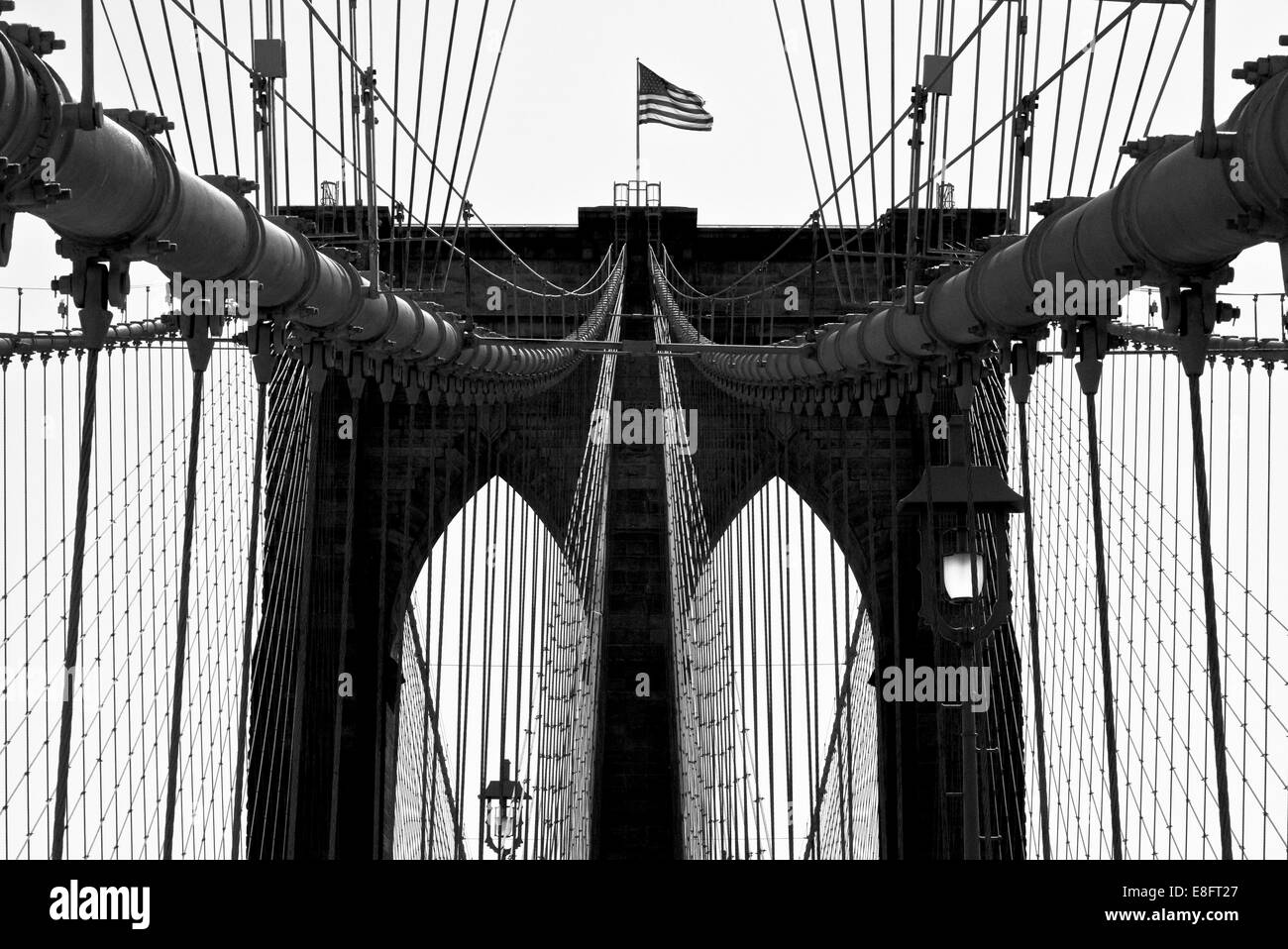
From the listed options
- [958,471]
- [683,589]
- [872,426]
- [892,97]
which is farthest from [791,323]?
[958,471]

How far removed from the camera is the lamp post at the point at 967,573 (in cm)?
507

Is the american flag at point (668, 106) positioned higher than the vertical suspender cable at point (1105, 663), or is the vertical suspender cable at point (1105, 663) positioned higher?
the american flag at point (668, 106)

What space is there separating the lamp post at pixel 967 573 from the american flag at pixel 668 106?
12.9 m

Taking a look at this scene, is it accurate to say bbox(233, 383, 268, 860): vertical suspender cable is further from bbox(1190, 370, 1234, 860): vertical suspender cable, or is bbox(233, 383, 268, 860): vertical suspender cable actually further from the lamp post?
bbox(1190, 370, 1234, 860): vertical suspender cable

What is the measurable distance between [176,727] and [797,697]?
29.0 meters

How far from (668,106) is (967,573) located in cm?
1355

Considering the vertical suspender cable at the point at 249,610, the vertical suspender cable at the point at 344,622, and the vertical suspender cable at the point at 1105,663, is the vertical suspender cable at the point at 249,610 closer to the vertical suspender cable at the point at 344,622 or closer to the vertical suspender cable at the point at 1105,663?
the vertical suspender cable at the point at 344,622

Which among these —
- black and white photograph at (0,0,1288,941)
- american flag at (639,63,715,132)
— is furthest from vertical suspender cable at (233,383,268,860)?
american flag at (639,63,715,132)

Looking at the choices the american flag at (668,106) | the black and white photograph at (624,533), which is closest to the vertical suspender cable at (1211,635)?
the black and white photograph at (624,533)

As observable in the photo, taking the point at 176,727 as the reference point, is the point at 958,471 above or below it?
above

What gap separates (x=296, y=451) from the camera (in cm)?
1552

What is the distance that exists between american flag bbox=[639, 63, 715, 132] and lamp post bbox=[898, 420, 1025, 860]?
12898mm

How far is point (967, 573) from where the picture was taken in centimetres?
518
